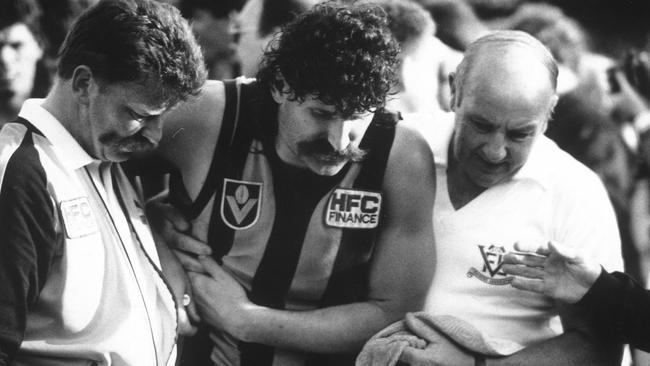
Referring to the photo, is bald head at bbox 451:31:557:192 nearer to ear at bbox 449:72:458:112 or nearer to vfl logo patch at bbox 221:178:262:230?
ear at bbox 449:72:458:112

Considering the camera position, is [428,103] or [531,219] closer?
[531,219]

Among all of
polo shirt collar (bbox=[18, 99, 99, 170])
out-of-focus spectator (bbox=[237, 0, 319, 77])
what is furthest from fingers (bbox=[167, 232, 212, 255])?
out-of-focus spectator (bbox=[237, 0, 319, 77])

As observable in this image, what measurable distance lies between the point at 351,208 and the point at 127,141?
62 centimetres

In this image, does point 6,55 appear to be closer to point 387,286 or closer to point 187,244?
point 187,244

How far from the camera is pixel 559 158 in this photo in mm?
2348

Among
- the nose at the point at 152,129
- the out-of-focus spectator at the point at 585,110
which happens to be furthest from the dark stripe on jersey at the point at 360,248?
the out-of-focus spectator at the point at 585,110

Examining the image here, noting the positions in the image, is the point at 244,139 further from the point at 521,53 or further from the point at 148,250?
the point at 521,53

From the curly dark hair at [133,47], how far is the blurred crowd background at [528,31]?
112 cm

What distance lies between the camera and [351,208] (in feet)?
7.27

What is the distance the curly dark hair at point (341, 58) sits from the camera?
202 cm

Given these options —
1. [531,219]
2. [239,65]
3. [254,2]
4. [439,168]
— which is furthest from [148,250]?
[254,2]

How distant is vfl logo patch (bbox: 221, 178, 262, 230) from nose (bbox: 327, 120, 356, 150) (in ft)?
0.89

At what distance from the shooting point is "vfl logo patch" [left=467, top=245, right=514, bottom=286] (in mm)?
2242

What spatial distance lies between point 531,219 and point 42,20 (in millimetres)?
2204
